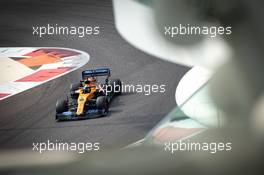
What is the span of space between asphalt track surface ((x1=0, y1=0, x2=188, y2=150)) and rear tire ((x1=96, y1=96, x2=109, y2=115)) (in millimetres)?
31

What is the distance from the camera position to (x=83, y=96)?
2.84 m

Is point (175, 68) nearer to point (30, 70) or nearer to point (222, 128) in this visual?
point (222, 128)

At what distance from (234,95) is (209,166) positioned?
1.24 feet

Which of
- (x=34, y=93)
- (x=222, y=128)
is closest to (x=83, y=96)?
(x=34, y=93)

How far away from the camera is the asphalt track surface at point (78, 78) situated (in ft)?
9.22

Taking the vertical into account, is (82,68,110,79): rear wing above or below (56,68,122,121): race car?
above
